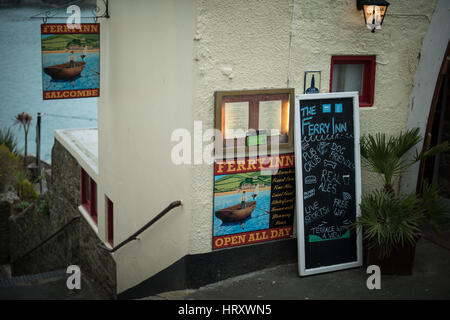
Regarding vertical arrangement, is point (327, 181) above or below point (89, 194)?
above

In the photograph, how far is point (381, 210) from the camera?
5160 millimetres

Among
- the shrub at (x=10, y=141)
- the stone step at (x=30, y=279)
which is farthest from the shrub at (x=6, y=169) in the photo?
the stone step at (x=30, y=279)

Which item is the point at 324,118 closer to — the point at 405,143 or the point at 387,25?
the point at 405,143

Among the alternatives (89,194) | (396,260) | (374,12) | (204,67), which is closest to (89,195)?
(89,194)

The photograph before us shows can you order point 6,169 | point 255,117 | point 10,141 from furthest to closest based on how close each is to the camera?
point 10,141, point 6,169, point 255,117

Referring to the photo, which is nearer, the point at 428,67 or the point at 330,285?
the point at 330,285

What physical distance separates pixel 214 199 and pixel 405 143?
2347 mm

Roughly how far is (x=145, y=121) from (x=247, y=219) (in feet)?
6.32

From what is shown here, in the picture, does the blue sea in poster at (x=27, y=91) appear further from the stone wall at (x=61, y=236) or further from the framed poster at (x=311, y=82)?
the framed poster at (x=311, y=82)

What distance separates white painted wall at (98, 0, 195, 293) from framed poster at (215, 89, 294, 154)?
393 mm

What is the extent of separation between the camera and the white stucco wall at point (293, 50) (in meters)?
4.85

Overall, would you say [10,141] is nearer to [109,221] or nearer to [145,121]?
[109,221]

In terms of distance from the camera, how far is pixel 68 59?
631 cm

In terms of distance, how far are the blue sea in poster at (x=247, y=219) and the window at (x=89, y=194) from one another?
4599 millimetres
